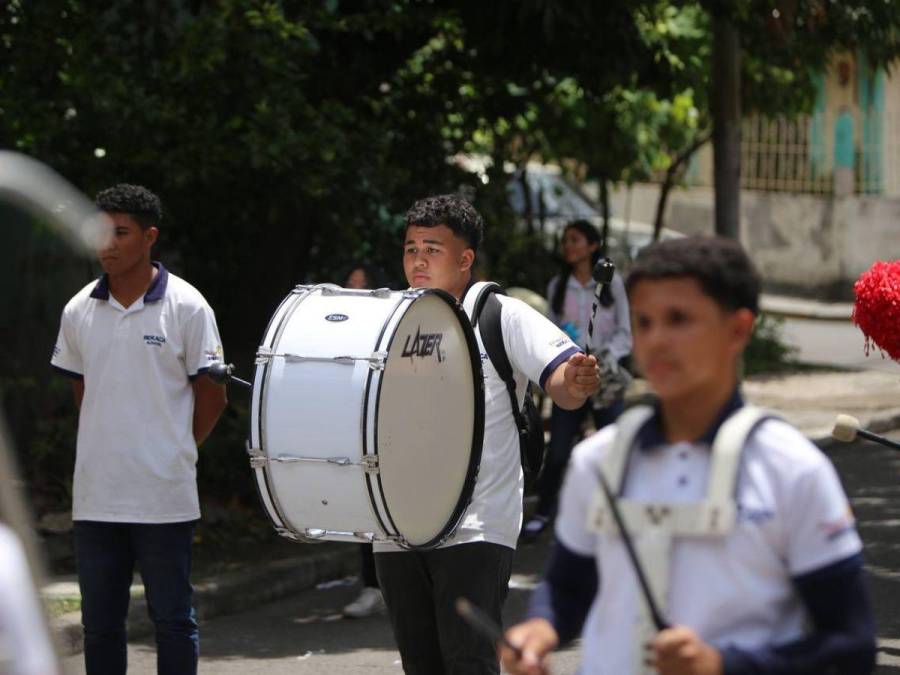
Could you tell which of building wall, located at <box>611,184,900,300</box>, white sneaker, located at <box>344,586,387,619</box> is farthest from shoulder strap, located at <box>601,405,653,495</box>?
building wall, located at <box>611,184,900,300</box>

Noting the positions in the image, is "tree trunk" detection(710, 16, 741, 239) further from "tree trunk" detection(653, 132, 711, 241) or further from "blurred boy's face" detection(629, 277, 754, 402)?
"blurred boy's face" detection(629, 277, 754, 402)

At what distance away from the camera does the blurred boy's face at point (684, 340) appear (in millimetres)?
2994

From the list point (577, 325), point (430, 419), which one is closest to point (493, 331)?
point (430, 419)

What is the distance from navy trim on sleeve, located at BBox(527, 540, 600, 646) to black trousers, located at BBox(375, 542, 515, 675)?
5.99ft

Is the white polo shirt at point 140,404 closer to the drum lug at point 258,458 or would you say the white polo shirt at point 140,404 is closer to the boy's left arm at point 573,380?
the drum lug at point 258,458

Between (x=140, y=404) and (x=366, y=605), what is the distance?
2776mm

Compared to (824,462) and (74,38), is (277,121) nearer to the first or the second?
(74,38)

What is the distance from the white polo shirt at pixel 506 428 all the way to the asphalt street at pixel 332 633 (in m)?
1.84

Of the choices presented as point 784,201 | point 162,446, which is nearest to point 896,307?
point 162,446

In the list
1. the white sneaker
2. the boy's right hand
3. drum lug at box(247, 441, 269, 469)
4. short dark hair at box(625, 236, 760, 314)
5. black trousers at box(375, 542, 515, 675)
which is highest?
short dark hair at box(625, 236, 760, 314)

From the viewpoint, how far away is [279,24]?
937 cm

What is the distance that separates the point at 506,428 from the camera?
5.36 meters

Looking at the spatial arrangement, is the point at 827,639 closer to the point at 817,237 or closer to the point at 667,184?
the point at 667,184

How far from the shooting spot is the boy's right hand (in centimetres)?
307
